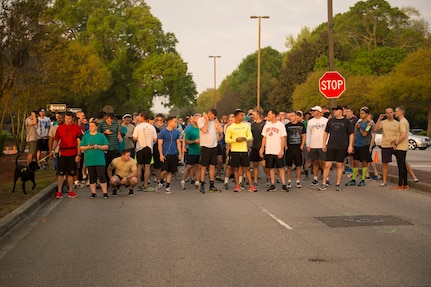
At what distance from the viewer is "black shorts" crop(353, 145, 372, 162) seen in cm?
1672

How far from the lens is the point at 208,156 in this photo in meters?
15.4

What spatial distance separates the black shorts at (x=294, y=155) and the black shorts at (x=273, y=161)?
1.01m

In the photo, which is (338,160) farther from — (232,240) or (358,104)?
(358,104)

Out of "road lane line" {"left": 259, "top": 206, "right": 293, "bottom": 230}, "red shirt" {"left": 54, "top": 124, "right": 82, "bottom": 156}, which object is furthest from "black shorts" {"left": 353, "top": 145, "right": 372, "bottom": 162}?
"red shirt" {"left": 54, "top": 124, "right": 82, "bottom": 156}

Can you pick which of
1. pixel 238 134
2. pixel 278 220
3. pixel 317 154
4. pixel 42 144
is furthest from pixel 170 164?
pixel 42 144

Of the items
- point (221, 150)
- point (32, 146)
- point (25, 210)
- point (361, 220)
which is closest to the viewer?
point (361, 220)

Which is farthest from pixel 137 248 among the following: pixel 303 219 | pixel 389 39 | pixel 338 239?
pixel 389 39

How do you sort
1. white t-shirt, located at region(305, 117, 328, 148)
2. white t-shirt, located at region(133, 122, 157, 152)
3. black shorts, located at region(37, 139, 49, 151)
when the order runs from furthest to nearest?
black shorts, located at region(37, 139, 49, 151), white t-shirt, located at region(305, 117, 328, 148), white t-shirt, located at region(133, 122, 157, 152)

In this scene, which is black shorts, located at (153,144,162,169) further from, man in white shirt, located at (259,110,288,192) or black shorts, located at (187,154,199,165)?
man in white shirt, located at (259,110,288,192)

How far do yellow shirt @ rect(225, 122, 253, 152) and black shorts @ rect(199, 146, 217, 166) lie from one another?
1.48 ft

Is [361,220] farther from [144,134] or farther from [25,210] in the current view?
[144,134]

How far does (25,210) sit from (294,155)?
23.9 feet

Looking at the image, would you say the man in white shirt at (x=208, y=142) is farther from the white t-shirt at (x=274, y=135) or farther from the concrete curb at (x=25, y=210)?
the concrete curb at (x=25, y=210)

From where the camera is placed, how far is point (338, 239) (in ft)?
28.7
